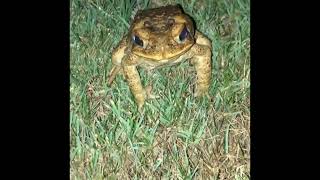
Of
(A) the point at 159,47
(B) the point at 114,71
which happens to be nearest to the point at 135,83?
(B) the point at 114,71

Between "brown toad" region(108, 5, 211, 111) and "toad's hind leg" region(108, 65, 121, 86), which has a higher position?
"brown toad" region(108, 5, 211, 111)

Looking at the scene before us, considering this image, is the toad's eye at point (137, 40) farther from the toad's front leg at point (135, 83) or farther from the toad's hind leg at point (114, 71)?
the toad's hind leg at point (114, 71)

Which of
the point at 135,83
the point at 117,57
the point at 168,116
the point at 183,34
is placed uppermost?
the point at 183,34

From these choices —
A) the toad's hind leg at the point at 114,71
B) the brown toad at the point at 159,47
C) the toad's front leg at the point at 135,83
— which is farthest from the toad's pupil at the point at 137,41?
the toad's hind leg at the point at 114,71

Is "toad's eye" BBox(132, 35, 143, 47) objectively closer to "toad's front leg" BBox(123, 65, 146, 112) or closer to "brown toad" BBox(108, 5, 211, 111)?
"brown toad" BBox(108, 5, 211, 111)

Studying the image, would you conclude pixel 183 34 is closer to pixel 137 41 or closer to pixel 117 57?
pixel 137 41

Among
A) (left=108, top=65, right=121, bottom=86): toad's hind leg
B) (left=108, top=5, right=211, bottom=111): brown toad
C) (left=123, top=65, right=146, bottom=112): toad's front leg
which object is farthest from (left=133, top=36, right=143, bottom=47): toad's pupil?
(left=108, top=65, right=121, bottom=86): toad's hind leg
